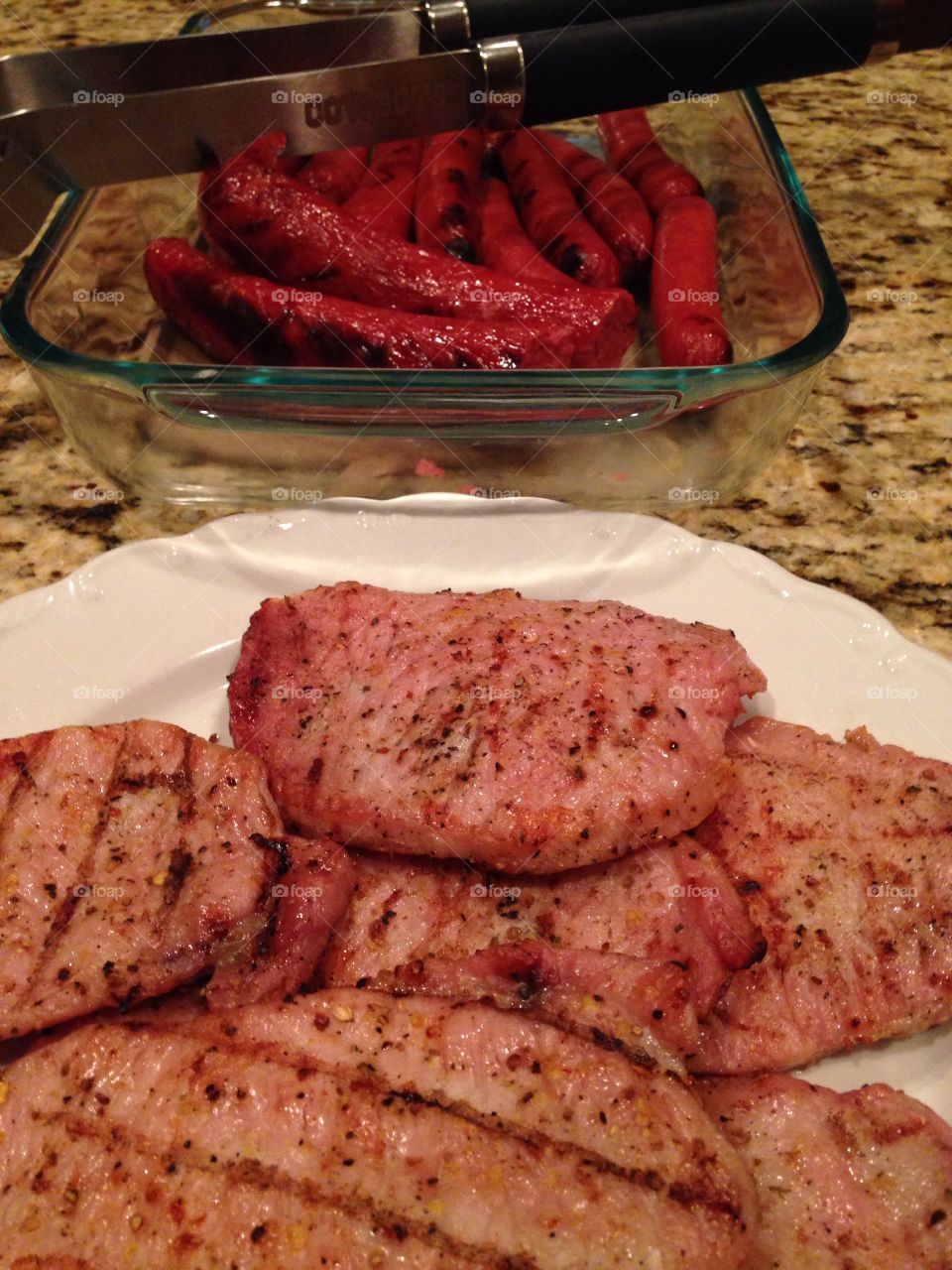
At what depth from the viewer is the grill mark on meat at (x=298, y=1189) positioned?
4.13 ft

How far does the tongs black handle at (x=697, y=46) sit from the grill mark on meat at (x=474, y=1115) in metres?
2.40

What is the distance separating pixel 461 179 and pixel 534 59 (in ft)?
1.92

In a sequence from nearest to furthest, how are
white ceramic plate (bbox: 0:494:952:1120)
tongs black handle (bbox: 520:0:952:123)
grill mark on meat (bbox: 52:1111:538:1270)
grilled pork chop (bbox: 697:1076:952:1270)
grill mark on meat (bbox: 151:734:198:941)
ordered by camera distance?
grill mark on meat (bbox: 52:1111:538:1270)
grilled pork chop (bbox: 697:1076:952:1270)
grill mark on meat (bbox: 151:734:198:941)
white ceramic plate (bbox: 0:494:952:1120)
tongs black handle (bbox: 520:0:952:123)

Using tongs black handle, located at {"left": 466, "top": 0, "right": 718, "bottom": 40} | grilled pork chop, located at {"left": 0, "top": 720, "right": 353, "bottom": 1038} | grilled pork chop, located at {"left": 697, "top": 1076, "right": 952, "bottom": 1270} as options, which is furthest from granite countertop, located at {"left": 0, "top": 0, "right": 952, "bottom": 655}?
grilled pork chop, located at {"left": 697, "top": 1076, "right": 952, "bottom": 1270}

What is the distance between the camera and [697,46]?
2629 mm

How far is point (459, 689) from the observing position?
1.83 metres

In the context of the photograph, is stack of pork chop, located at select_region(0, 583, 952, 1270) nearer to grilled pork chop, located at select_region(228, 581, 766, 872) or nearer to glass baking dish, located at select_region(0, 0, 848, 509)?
grilled pork chop, located at select_region(228, 581, 766, 872)

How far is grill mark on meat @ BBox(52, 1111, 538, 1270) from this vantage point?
1259 millimetres

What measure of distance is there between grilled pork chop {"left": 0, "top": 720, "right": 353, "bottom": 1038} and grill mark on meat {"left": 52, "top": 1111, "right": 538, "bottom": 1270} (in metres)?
0.21

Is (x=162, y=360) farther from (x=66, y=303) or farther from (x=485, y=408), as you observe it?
(x=485, y=408)

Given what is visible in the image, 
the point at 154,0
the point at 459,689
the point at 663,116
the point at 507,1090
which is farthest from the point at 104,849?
the point at 154,0

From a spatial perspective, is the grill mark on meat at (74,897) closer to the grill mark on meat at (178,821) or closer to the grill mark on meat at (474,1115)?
the grill mark on meat at (178,821)

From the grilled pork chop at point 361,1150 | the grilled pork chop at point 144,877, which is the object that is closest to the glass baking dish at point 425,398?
the grilled pork chop at point 144,877

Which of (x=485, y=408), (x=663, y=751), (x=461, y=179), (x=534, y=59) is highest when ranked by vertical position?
(x=534, y=59)
